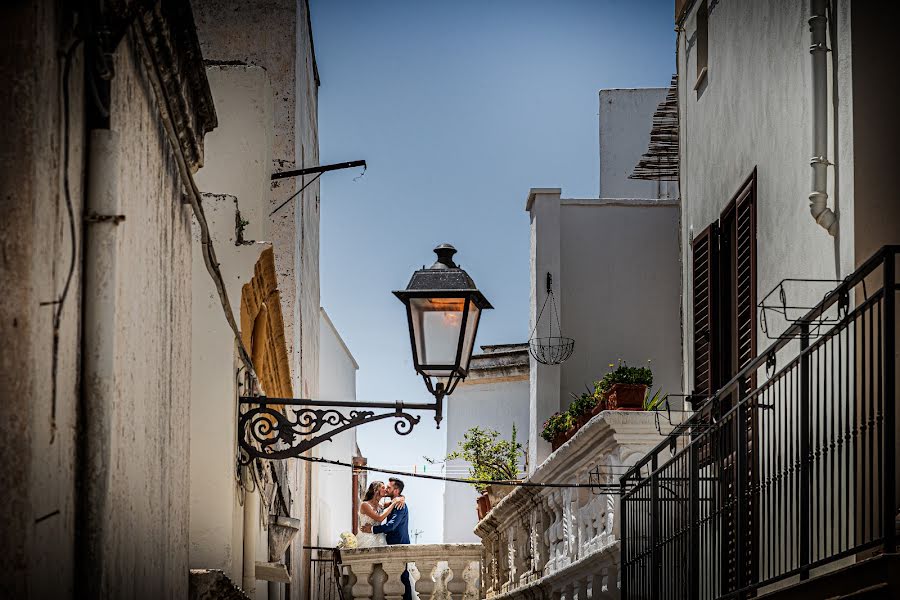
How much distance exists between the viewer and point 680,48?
46.2 feet

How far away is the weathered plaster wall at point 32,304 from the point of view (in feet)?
11.7

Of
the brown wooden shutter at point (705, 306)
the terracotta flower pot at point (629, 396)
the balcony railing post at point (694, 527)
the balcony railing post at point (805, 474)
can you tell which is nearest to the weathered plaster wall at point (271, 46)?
the terracotta flower pot at point (629, 396)

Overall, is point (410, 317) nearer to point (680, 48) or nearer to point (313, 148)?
point (680, 48)

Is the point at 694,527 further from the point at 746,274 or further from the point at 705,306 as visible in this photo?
the point at 705,306

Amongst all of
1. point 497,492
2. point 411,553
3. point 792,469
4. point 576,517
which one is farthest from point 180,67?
point 497,492

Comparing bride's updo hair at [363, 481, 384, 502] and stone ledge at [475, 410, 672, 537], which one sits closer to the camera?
stone ledge at [475, 410, 672, 537]

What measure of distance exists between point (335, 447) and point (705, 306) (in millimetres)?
18825

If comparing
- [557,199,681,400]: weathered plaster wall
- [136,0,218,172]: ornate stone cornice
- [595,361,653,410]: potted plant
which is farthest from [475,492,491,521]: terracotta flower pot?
[136,0,218,172]: ornate stone cornice

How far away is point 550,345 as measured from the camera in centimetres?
1867

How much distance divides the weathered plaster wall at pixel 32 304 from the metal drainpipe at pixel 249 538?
5.73 metres

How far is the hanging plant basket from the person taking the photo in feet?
60.9

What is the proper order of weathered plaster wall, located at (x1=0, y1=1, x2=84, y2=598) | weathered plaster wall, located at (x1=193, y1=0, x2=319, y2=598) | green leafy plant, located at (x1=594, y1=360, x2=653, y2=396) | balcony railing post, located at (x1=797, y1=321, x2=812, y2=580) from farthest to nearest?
weathered plaster wall, located at (x1=193, y1=0, x2=319, y2=598) < green leafy plant, located at (x1=594, y1=360, x2=653, y2=396) < balcony railing post, located at (x1=797, y1=321, x2=812, y2=580) < weathered plaster wall, located at (x1=0, y1=1, x2=84, y2=598)

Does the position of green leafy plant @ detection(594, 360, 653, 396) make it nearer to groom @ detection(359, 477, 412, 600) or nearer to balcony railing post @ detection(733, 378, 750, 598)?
balcony railing post @ detection(733, 378, 750, 598)

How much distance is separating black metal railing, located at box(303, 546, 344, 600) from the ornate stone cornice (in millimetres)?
13528
